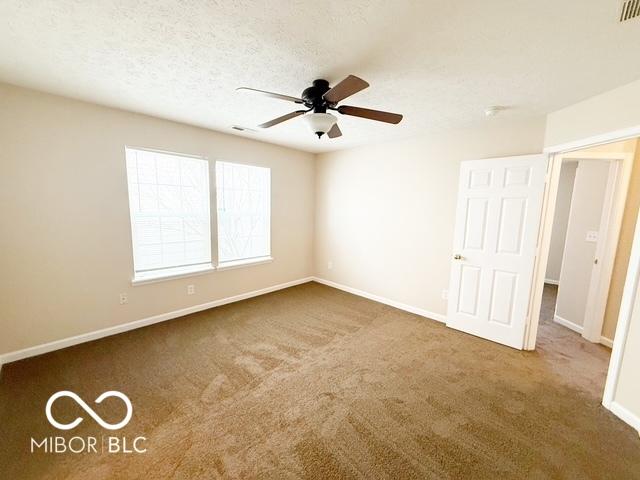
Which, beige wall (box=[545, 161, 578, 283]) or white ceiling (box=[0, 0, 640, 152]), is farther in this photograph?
beige wall (box=[545, 161, 578, 283])

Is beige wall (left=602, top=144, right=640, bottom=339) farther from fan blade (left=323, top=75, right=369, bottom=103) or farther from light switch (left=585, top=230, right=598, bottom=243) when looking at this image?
fan blade (left=323, top=75, right=369, bottom=103)

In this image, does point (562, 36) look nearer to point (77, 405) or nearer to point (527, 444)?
point (527, 444)

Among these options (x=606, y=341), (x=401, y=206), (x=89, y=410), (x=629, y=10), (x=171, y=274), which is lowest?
(x=89, y=410)

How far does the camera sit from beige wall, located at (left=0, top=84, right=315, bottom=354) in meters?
2.27

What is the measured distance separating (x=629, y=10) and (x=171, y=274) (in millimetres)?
4205

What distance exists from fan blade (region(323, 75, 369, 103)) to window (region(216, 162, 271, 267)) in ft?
7.92

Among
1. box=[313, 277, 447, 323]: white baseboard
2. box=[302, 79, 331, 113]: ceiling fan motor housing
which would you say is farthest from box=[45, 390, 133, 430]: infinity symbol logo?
box=[313, 277, 447, 323]: white baseboard

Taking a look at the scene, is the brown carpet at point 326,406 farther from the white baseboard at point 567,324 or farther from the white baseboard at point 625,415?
the white baseboard at point 567,324

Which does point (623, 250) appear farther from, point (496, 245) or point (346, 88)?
point (346, 88)

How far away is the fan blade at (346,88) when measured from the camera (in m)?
1.42

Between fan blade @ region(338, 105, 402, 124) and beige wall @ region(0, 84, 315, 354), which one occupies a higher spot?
fan blade @ region(338, 105, 402, 124)

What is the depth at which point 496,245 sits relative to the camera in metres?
2.82

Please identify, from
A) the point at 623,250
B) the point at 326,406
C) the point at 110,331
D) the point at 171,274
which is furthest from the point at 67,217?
the point at 623,250

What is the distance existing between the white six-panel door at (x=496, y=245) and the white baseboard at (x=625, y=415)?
84cm
